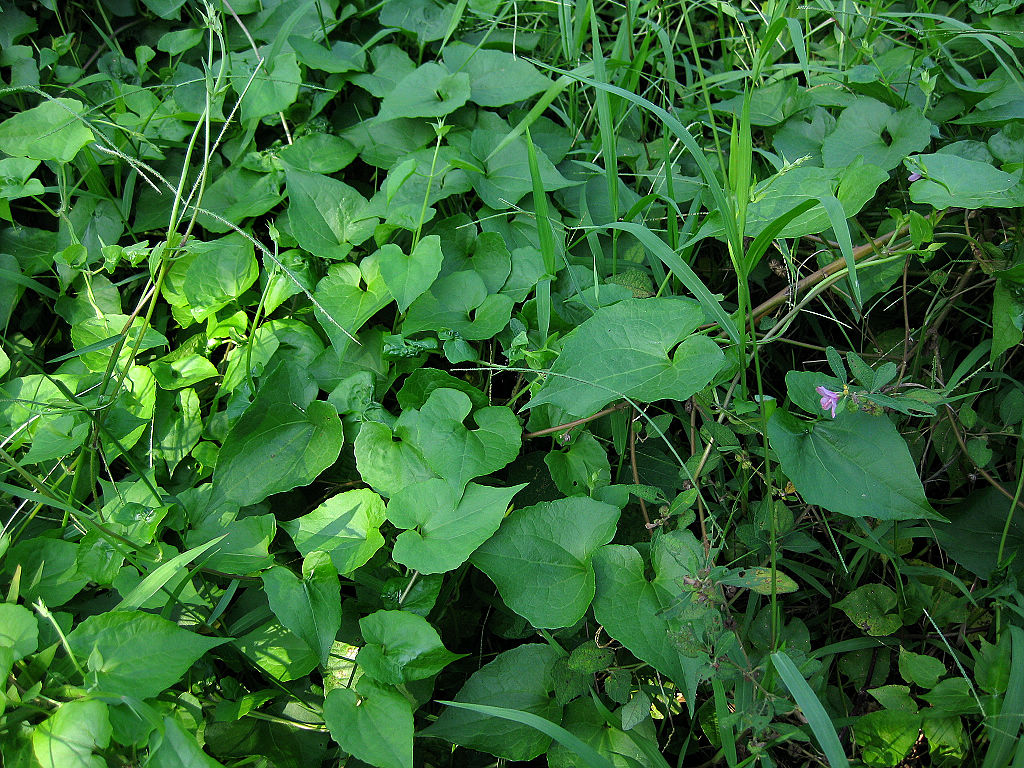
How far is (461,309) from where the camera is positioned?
141 centimetres

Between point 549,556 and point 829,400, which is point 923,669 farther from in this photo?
point 549,556

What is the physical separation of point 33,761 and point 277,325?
2.69 ft

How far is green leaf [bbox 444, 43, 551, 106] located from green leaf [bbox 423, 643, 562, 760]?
48.2 inches

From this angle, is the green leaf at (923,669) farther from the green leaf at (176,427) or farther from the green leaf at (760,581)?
the green leaf at (176,427)

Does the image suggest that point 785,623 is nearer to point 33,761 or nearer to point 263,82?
point 33,761

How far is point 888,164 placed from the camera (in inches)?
56.9

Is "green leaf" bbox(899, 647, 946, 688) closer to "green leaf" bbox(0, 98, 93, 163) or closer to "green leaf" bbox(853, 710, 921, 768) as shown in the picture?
"green leaf" bbox(853, 710, 921, 768)

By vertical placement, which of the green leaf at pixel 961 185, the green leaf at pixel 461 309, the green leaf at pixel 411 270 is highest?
the green leaf at pixel 961 185

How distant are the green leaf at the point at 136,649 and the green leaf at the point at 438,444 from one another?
1.19ft

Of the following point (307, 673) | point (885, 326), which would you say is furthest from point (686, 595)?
point (885, 326)

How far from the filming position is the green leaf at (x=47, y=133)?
5.09 feet

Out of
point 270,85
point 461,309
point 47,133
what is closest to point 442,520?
point 461,309

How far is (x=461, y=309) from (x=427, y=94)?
60cm

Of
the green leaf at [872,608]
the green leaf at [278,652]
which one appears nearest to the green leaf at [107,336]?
the green leaf at [278,652]
